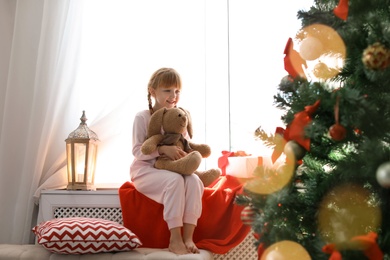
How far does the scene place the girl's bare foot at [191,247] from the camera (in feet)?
7.36

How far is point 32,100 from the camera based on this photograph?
295cm

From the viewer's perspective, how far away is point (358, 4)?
56.4 inches

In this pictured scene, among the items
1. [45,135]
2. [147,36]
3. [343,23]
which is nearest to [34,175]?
Answer: [45,135]

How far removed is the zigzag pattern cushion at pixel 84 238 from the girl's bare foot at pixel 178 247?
0.52ft

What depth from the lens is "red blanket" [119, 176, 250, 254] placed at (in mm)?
2455

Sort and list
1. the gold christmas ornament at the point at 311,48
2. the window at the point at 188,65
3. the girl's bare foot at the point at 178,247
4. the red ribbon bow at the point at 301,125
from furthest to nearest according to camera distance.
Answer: the window at the point at 188,65, the girl's bare foot at the point at 178,247, the gold christmas ornament at the point at 311,48, the red ribbon bow at the point at 301,125

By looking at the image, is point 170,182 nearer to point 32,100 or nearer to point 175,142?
point 175,142

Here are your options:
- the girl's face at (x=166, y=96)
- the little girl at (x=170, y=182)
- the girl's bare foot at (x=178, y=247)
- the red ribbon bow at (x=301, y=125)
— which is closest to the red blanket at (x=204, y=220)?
the little girl at (x=170, y=182)

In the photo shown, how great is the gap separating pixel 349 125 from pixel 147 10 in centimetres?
195

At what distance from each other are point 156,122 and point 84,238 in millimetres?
692

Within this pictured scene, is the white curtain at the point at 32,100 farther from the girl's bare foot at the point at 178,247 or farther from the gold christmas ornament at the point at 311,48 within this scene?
the gold christmas ornament at the point at 311,48

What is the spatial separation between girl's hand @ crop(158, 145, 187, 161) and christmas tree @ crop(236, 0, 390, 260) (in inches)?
39.7

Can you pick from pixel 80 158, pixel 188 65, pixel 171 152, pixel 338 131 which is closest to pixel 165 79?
pixel 171 152

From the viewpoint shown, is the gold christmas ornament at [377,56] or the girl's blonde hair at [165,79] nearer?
the gold christmas ornament at [377,56]
